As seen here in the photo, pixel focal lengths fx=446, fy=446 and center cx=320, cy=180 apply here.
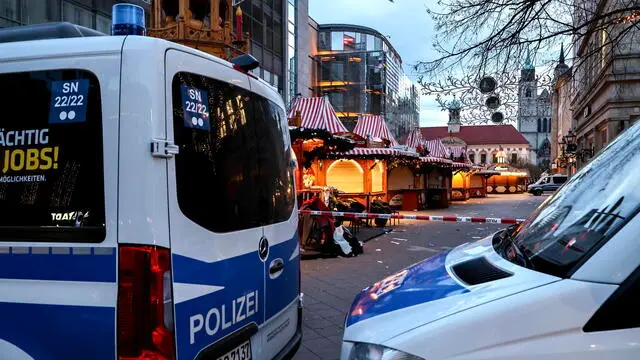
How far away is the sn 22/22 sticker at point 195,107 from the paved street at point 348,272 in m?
2.86

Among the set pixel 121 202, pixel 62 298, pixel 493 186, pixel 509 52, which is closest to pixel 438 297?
pixel 121 202

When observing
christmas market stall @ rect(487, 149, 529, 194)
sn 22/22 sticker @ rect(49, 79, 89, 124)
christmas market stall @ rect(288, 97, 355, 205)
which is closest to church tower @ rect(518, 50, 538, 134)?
christmas market stall @ rect(288, 97, 355, 205)

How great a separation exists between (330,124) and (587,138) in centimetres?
2589

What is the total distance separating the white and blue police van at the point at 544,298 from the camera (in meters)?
1.51

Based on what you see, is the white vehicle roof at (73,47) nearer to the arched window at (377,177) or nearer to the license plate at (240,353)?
the license plate at (240,353)

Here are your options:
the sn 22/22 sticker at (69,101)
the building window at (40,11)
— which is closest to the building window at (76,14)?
the building window at (40,11)

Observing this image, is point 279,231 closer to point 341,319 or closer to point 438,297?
point 438,297

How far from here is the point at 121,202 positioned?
2.06 metres

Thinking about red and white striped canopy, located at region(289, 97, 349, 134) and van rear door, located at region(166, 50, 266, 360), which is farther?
red and white striped canopy, located at region(289, 97, 349, 134)

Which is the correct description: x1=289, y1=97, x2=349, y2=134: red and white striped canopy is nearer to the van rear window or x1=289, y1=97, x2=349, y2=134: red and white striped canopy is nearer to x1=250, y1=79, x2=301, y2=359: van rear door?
x1=250, y1=79, x2=301, y2=359: van rear door

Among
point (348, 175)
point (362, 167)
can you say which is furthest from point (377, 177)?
point (348, 175)

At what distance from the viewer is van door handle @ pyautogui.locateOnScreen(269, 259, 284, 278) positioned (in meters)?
3.04

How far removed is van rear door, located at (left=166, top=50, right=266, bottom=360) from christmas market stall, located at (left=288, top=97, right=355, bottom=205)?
681 centimetres

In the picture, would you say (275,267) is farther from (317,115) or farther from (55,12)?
(55,12)
